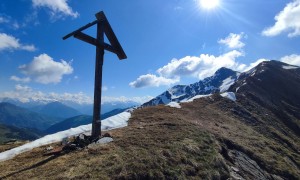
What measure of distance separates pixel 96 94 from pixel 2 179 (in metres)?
8.05

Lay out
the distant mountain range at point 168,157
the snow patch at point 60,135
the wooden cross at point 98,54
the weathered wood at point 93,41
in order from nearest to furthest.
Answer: the distant mountain range at point 168,157 → the weathered wood at point 93,41 → the wooden cross at point 98,54 → the snow patch at point 60,135

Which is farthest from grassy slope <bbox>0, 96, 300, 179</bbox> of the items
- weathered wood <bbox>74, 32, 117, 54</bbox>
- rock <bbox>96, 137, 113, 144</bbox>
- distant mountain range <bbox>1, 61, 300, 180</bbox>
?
weathered wood <bbox>74, 32, 117, 54</bbox>

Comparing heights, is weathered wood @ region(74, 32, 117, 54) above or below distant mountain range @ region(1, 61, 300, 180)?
above

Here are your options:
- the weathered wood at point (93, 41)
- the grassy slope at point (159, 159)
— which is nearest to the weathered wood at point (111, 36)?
the weathered wood at point (93, 41)

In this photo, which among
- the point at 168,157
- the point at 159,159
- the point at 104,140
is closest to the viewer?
the point at 159,159

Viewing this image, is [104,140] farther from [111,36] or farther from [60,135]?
[111,36]

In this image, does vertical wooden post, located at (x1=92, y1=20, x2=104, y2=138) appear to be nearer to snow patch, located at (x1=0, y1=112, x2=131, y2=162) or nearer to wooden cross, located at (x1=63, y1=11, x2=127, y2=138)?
wooden cross, located at (x1=63, y1=11, x2=127, y2=138)

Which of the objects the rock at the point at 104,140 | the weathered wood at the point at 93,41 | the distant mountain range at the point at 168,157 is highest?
the weathered wood at the point at 93,41

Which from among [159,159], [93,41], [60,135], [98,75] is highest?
[93,41]

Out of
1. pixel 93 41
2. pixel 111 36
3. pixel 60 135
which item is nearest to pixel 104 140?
pixel 93 41

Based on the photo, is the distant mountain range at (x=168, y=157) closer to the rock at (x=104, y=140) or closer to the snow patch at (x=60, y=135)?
the rock at (x=104, y=140)

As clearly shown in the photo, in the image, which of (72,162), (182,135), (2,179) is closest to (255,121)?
(182,135)

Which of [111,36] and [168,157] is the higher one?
[111,36]

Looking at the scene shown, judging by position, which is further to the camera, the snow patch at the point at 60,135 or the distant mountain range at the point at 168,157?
the snow patch at the point at 60,135
